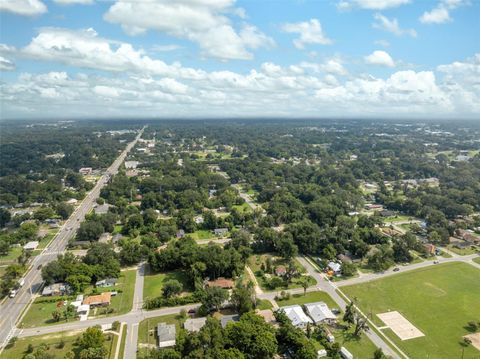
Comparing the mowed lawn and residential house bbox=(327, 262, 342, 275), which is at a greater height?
Result: residential house bbox=(327, 262, 342, 275)

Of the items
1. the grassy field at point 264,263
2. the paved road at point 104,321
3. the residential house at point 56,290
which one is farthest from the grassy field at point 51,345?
the grassy field at point 264,263

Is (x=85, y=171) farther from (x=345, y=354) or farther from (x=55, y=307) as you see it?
(x=345, y=354)

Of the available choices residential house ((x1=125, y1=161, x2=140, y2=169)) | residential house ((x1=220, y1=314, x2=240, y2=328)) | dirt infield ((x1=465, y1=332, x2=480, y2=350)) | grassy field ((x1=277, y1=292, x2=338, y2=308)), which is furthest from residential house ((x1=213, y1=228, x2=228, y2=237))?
residential house ((x1=125, y1=161, x2=140, y2=169))

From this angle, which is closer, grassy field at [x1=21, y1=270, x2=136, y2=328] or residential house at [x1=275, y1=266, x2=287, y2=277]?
grassy field at [x1=21, y1=270, x2=136, y2=328]

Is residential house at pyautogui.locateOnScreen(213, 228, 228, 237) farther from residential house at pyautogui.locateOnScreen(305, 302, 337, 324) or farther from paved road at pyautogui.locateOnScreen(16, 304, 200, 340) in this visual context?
residential house at pyautogui.locateOnScreen(305, 302, 337, 324)

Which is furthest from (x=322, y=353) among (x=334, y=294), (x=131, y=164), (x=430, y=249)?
(x=131, y=164)
